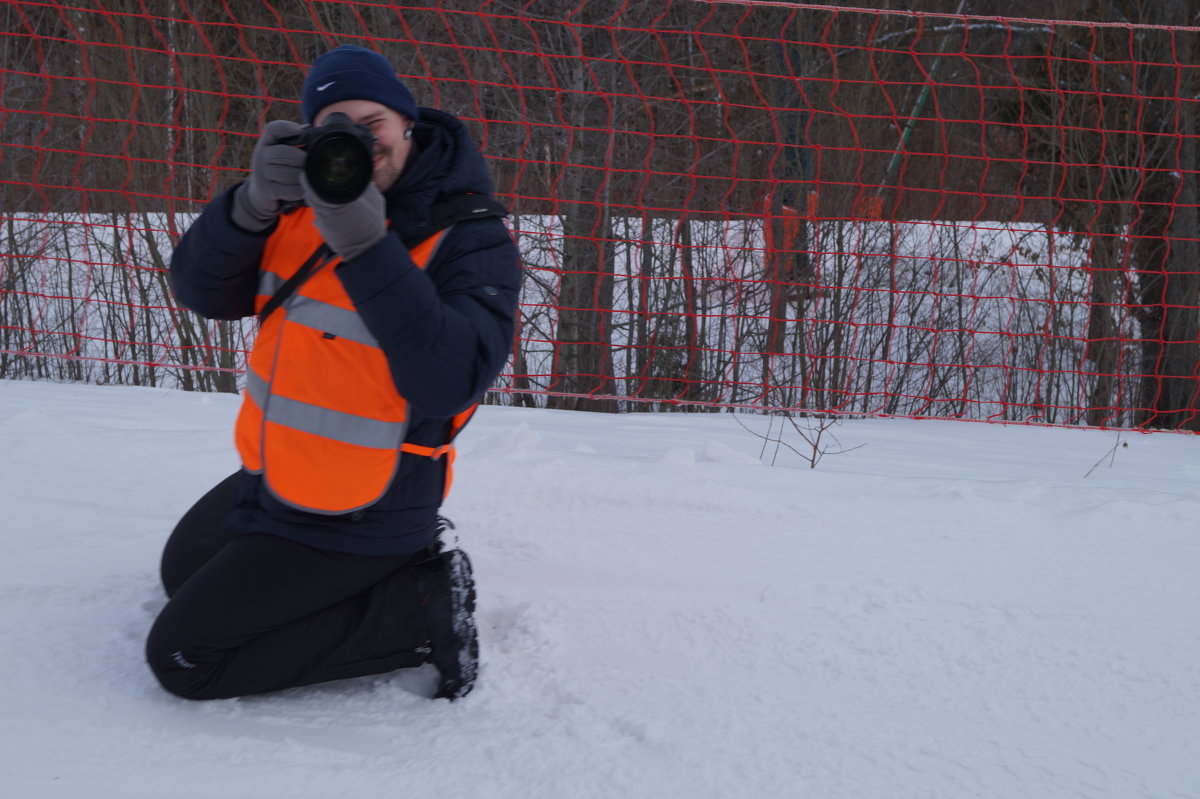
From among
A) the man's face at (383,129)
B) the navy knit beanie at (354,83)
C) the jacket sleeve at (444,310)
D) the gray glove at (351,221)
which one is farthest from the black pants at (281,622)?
the navy knit beanie at (354,83)

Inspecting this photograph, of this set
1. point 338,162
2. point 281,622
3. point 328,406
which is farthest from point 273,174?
point 281,622

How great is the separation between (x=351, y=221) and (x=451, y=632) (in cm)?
71

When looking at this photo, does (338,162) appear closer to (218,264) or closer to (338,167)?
(338,167)

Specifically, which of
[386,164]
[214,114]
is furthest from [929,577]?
[214,114]

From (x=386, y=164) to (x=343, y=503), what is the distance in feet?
1.85

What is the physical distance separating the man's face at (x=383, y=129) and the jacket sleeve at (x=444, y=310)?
5.7 inches

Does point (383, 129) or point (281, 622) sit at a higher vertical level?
point (383, 129)

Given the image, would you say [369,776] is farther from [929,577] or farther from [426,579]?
[929,577]

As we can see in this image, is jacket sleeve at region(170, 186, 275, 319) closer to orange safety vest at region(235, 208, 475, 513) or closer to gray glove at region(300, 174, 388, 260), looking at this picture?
orange safety vest at region(235, 208, 475, 513)

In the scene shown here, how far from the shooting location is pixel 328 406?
1.54 meters

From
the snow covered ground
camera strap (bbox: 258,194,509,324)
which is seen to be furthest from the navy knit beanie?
the snow covered ground

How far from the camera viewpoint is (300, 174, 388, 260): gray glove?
4.48 ft

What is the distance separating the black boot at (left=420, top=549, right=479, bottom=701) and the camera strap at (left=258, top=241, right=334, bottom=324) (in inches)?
21.2

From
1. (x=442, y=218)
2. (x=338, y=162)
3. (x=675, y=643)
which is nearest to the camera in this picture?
(x=338, y=162)
